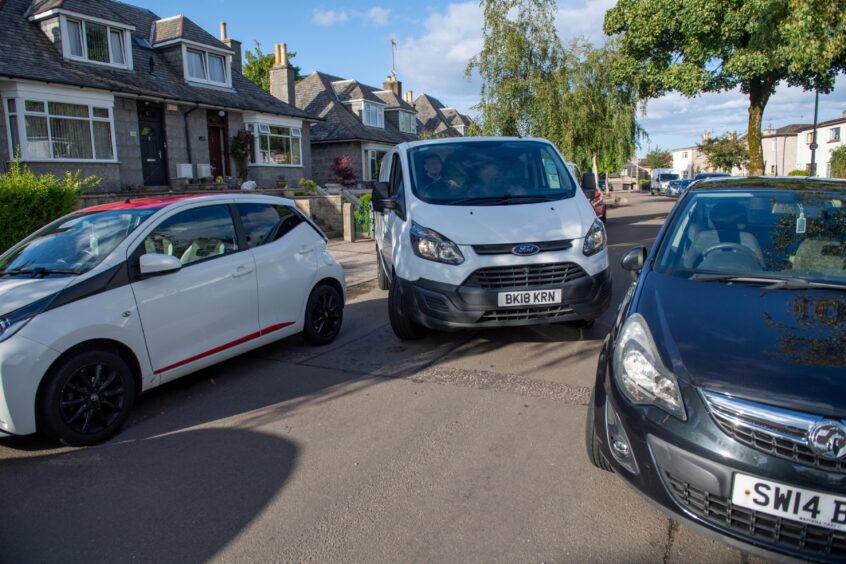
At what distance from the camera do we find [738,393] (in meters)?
2.44

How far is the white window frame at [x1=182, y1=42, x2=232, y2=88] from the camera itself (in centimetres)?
2350

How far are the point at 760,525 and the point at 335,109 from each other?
3724 cm

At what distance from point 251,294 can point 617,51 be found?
25576 millimetres

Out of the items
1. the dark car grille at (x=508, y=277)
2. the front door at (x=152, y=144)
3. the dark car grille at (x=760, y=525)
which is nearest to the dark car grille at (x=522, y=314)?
the dark car grille at (x=508, y=277)

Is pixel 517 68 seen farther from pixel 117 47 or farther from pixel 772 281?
pixel 772 281

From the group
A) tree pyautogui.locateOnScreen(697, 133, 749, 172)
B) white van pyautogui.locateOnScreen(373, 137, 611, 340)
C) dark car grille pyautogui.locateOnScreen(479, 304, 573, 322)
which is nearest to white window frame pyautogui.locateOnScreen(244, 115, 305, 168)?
white van pyautogui.locateOnScreen(373, 137, 611, 340)

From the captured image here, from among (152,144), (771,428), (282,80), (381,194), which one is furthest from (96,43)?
(771,428)

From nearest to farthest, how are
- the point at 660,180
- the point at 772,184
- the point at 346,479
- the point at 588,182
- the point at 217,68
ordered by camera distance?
the point at 346,479
the point at 772,184
the point at 588,182
the point at 217,68
the point at 660,180

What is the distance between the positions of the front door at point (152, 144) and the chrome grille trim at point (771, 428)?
72.9 feet

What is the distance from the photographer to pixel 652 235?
17.2 m

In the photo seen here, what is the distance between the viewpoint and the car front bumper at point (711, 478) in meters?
2.26

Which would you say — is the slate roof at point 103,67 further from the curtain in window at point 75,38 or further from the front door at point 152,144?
the front door at point 152,144

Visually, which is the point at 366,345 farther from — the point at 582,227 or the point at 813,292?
the point at 813,292

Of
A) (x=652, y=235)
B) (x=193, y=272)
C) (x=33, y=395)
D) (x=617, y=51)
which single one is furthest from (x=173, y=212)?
(x=617, y=51)
